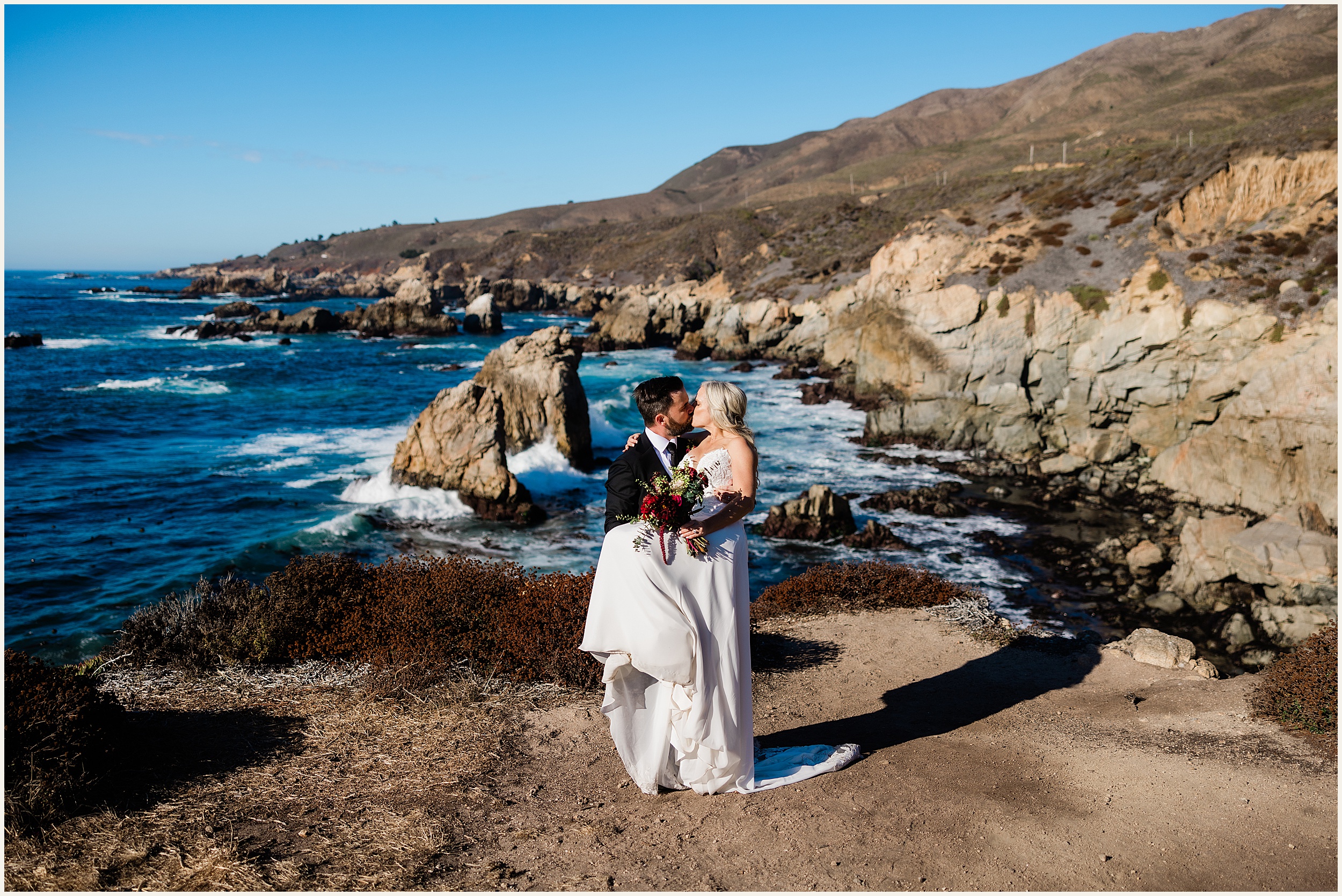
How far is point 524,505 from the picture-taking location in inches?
804

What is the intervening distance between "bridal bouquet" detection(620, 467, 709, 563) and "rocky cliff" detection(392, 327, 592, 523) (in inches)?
597

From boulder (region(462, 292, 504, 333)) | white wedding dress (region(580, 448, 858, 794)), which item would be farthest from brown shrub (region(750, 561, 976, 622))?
boulder (region(462, 292, 504, 333))

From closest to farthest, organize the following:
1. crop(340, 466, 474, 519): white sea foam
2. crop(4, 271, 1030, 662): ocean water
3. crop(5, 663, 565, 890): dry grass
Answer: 1. crop(5, 663, 565, 890): dry grass
2. crop(4, 271, 1030, 662): ocean water
3. crop(340, 466, 474, 519): white sea foam

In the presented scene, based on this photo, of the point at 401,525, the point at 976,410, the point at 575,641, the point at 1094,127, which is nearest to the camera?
the point at 575,641

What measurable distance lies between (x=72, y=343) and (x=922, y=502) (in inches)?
2559

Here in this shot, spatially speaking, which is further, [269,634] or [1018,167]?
[1018,167]

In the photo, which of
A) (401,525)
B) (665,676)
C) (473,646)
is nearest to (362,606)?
(473,646)

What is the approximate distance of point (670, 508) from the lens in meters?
5.20

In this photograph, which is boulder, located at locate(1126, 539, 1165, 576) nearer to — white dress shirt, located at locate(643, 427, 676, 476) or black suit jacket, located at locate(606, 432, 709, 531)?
white dress shirt, located at locate(643, 427, 676, 476)

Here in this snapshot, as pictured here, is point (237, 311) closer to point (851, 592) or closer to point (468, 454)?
point (468, 454)

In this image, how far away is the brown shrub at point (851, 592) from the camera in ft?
38.2

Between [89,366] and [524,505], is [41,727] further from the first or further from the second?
[89,366]

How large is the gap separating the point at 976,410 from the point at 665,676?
25355 millimetres

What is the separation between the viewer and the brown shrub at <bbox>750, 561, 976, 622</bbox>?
11.7 metres
